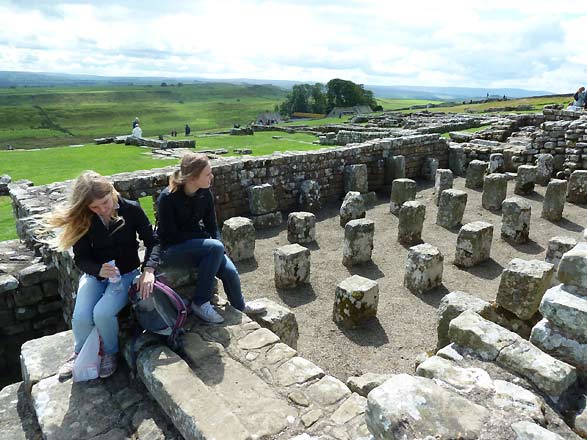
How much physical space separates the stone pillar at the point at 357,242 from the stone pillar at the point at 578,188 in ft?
23.9

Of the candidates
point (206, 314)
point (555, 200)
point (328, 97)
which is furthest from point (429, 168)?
point (328, 97)

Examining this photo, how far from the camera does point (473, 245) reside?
342 inches

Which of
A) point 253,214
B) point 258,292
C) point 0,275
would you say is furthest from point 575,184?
point 0,275

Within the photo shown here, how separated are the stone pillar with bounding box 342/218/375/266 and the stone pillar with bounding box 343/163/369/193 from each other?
4407 millimetres

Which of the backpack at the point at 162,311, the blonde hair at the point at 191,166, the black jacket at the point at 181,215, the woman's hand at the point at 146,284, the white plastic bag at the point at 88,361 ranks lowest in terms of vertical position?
the white plastic bag at the point at 88,361

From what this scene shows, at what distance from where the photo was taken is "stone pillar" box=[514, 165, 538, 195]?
13.3 metres

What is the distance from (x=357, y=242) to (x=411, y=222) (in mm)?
1748

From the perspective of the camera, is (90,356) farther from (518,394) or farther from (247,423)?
(518,394)

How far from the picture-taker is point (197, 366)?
158 inches

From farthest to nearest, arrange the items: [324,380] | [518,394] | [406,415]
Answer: [324,380] → [518,394] → [406,415]

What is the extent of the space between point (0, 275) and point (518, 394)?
7.40 m

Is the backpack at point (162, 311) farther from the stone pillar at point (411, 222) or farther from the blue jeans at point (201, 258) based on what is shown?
the stone pillar at point (411, 222)

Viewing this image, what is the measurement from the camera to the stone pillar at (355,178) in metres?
13.4

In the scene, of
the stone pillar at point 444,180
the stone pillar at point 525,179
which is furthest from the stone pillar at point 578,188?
the stone pillar at point 444,180
